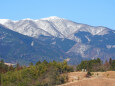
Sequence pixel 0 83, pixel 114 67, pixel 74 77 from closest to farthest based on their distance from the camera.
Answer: pixel 74 77
pixel 0 83
pixel 114 67

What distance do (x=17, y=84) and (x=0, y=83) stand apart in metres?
16.2

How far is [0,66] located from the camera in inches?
6924

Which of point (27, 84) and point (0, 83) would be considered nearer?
point (27, 84)

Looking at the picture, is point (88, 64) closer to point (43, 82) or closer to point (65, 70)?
point (65, 70)

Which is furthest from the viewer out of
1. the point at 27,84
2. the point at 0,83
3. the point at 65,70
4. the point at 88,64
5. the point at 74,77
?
the point at 88,64

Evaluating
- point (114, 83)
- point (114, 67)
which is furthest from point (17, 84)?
point (114, 67)

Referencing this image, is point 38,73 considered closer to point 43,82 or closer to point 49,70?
point 49,70

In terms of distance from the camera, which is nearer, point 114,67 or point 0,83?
point 0,83

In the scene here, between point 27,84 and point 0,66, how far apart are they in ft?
227

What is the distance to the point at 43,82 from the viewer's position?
110m

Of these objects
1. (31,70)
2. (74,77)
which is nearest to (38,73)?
(31,70)

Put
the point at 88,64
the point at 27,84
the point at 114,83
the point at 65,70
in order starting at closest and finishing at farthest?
the point at 114,83 < the point at 27,84 < the point at 65,70 < the point at 88,64

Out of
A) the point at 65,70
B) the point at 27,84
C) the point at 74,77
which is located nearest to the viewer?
the point at 27,84

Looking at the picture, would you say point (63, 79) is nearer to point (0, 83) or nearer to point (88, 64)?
point (0, 83)
